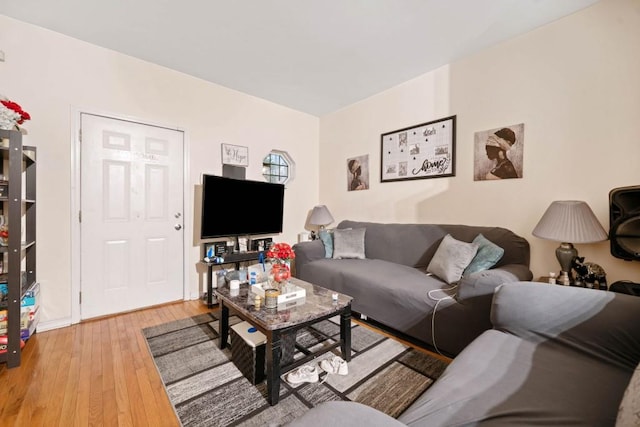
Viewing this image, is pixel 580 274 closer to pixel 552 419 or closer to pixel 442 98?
pixel 552 419

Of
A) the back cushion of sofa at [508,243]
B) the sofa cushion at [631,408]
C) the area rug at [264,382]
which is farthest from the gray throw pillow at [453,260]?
the sofa cushion at [631,408]

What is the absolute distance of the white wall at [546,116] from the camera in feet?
6.03

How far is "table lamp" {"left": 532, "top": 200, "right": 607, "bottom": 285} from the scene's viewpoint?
1693 millimetres

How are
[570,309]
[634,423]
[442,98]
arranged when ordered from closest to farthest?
[634,423]
[570,309]
[442,98]

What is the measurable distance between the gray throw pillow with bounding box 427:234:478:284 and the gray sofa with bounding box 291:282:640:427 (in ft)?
2.35

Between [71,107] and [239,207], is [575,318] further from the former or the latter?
[71,107]

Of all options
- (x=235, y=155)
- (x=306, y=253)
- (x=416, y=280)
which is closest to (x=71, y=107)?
(x=235, y=155)

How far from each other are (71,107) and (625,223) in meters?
4.33

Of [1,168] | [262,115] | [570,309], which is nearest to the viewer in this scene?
[570,309]

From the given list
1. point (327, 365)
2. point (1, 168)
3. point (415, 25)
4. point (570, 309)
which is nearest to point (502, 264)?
point (570, 309)

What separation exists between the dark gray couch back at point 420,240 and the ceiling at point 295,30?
168 cm

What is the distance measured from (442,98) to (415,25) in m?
0.88

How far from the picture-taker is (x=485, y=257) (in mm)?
2027

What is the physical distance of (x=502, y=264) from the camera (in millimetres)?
2209
